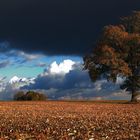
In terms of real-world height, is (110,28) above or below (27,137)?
above

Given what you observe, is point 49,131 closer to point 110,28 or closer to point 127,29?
point 110,28

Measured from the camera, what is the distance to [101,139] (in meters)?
19.8

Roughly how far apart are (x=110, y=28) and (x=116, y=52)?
4537 mm

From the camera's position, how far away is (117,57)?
3644 inches

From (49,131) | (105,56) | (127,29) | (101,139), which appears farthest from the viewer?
(127,29)

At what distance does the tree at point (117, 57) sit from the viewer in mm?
91812

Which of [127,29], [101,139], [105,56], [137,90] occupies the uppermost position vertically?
[127,29]

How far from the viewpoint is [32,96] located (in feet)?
351

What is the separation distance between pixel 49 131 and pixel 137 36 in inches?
2808

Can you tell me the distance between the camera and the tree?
9181 cm

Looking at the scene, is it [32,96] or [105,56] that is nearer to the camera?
[105,56]

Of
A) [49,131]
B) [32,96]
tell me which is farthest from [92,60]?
[49,131]

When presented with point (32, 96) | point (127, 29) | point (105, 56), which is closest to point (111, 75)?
point (105, 56)

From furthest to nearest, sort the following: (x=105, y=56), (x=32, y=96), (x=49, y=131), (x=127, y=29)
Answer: (x=32, y=96) < (x=127, y=29) < (x=105, y=56) < (x=49, y=131)
